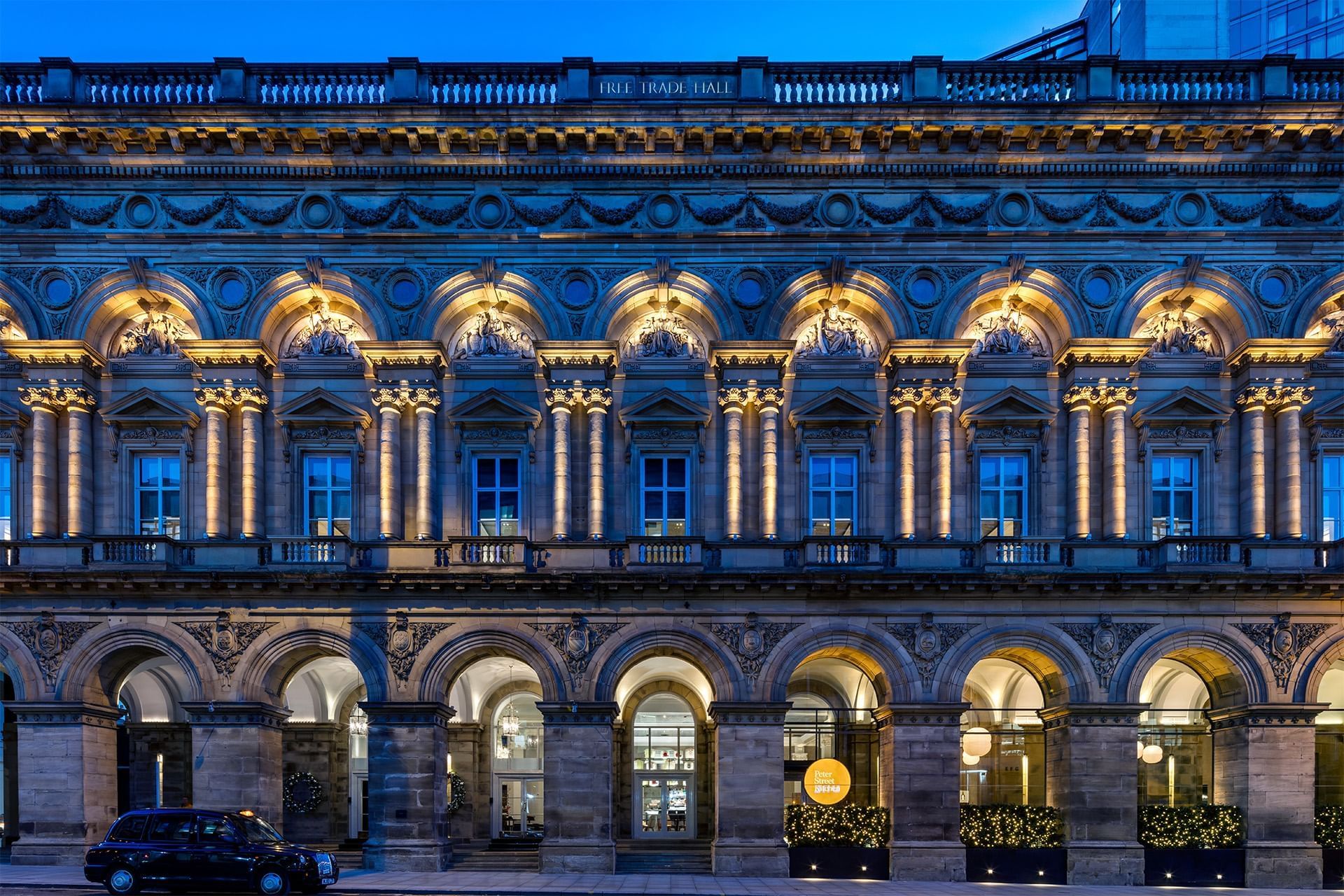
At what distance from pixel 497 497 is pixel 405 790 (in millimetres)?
7908

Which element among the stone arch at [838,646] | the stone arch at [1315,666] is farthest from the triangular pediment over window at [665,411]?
the stone arch at [1315,666]

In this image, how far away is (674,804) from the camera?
32.7m

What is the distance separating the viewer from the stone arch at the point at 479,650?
27.6 meters

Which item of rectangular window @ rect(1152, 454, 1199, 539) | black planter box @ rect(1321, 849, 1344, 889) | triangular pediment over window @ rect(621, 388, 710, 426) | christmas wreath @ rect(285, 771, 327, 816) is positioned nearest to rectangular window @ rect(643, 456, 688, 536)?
triangular pediment over window @ rect(621, 388, 710, 426)

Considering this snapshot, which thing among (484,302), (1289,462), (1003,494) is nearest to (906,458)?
(1003,494)

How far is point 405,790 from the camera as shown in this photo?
27.2m

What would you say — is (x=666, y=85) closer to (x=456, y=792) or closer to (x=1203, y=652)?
(x=1203, y=652)

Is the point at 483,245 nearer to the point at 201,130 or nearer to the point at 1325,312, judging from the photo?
the point at 201,130

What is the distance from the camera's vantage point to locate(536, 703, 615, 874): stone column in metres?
27.0

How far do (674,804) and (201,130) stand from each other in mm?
23216

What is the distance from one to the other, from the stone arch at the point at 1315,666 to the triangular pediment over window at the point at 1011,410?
8644 millimetres

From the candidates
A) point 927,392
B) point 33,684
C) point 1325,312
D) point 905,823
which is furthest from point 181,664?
point 1325,312

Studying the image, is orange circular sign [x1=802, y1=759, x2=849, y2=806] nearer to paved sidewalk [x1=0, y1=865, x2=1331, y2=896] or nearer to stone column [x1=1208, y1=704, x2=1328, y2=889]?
paved sidewalk [x1=0, y1=865, x2=1331, y2=896]

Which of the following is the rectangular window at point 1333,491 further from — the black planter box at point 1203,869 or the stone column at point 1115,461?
the black planter box at point 1203,869
